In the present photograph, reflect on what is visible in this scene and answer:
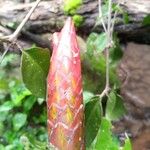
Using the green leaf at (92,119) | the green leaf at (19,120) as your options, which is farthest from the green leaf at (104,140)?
the green leaf at (19,120)

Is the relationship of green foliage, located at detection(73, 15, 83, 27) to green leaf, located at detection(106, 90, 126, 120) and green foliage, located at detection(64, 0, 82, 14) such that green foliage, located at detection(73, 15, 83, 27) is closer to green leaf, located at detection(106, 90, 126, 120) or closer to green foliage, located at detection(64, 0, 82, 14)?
green foliage, located at detection(64, 0, 82, 14)

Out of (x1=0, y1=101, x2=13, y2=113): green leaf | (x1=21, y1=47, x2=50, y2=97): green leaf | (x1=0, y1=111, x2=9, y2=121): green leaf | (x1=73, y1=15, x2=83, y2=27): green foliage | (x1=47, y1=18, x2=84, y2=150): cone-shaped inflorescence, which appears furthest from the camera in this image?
(x1=73, y1=15, x2=83, y2=27): green foliage

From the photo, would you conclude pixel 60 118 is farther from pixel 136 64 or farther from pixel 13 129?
pixel 136 64

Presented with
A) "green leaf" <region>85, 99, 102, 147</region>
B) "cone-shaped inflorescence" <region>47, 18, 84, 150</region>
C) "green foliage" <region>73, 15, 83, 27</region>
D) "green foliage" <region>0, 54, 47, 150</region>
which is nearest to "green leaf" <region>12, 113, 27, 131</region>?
"green foliage" <region>0, 54, 47, 150</region>

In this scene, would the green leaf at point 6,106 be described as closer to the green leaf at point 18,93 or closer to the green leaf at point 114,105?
the green leaf at point 18,93

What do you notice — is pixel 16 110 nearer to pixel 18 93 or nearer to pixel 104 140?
pixel 18 93

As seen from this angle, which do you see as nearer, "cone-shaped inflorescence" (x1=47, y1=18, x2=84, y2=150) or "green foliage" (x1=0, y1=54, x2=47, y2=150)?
"cone-shaped inflorescence" (x1=47, y1=18, x2=84, y2=150)
